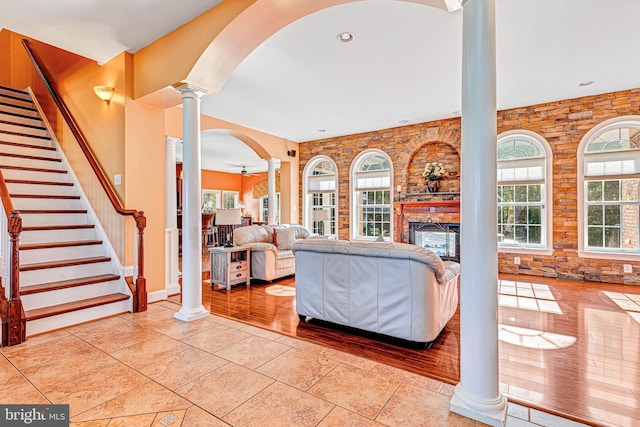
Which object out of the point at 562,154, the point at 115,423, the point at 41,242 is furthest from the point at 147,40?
the point at 562,154

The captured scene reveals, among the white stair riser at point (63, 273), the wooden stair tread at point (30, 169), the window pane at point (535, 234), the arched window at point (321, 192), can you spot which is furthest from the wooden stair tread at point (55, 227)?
the window pane at point (535, 234)

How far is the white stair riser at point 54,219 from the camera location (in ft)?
12.0

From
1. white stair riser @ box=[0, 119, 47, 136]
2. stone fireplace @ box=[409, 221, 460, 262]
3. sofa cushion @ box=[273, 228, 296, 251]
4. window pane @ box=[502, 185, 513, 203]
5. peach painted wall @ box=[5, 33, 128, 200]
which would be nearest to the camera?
peach painted wall @ box=[5, 33, 128, 200]

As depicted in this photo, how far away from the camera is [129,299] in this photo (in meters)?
3.46

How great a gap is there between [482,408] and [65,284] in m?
3.82

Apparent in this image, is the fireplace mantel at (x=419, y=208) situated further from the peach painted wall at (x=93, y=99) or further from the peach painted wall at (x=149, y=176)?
the peach painted wall at (x=93, y=99)

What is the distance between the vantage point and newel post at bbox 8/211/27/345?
8.46ft

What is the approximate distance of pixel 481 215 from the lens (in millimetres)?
1681

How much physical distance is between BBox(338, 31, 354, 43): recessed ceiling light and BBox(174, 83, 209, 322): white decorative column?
1598 mm

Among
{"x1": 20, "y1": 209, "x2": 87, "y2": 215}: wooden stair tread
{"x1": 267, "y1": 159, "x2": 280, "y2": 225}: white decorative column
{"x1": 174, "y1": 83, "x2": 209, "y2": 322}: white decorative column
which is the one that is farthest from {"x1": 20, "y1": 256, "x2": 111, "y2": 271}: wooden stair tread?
{"x1": 267, "y1": 159, "x2": 280, "y2": 225}: white decorative column

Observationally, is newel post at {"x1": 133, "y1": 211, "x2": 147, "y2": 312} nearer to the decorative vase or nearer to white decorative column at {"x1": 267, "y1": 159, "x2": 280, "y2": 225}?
white decorative column at {"x1": 267, "y1": 159, "x2": 280, "y2": 225}

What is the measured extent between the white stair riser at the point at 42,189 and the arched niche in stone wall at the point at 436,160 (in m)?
5.92

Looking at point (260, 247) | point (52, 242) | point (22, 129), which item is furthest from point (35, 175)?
point (260, 247)

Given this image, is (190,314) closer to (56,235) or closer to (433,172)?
(56,235)
